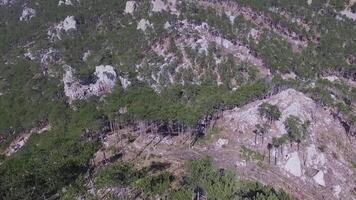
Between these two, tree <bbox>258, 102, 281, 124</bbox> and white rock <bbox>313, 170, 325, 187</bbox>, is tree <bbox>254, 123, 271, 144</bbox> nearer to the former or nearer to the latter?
tree <bbox>258, 102, 281, 124</bbox>

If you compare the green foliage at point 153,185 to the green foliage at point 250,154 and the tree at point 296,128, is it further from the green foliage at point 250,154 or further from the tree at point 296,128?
the tree at point 296,128

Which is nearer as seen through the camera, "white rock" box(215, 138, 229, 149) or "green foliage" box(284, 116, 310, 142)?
"green foliage" box(284, 116, 310, 142)

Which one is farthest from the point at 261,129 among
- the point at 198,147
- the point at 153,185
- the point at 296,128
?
the point at 153,185

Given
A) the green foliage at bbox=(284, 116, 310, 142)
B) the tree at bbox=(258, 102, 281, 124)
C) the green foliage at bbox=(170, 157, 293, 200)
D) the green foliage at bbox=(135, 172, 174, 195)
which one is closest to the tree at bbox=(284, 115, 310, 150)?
the green foliage at bbox=(284, 116, 310, 142)

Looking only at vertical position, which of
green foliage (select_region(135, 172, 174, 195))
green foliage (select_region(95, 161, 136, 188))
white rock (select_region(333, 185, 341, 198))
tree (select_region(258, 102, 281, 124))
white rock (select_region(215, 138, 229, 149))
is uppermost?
green foliage (select_region(95, 161, 136, 188))

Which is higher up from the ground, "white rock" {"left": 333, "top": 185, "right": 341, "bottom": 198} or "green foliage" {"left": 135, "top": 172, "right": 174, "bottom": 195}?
"green foliage" {"left": 135, "top": 172, "right": 174, "bottom": 195}

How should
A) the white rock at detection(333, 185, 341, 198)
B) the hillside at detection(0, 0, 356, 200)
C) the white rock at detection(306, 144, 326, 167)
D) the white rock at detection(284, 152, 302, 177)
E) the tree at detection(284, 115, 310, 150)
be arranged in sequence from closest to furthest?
1. the hillside at detection(0, 0, 356, 200)
2. the white rock at detection(333, 185, 341, 198)
3. the white rock at detection(284, 152, 302, 177)
4. the white rock at detection(306, 144, 326, 167)
5. the tree at detection(284, 115, 310, 150)

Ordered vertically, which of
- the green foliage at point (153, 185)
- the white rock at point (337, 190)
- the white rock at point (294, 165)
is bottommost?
the white rock at point (337, 190)

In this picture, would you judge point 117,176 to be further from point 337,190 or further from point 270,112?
point 337,190

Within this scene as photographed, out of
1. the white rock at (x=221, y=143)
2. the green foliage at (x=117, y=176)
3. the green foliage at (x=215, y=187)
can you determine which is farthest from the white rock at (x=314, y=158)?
the green foliage at (x=117, y=176)
